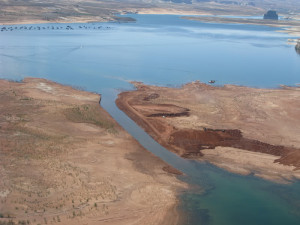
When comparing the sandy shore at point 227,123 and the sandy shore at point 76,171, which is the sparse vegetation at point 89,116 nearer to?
the sandy shore at point 76,171

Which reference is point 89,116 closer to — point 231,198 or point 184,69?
point 231,198

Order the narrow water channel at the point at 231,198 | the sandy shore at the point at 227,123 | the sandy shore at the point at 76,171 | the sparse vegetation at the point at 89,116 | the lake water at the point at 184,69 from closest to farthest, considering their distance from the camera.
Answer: the sandy shore at the point at 76,171
the narrow water channel at the point at 231,198
the lake water at the point at 184,69
the sandy shore at the point at 227,123
the sparse vegetation at the point at 89,116

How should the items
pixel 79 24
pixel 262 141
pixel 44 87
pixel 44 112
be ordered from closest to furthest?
pixel 262 141 → pixel 44 112 → pixel 44 87 → pixel 79 24

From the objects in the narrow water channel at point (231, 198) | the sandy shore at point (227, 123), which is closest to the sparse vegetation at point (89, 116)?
the sandy shore at point (227, 123)

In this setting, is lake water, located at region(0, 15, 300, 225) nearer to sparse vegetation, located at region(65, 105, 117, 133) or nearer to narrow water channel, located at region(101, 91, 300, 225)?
narrow water channel, located at region(101, 91, 300, 225)

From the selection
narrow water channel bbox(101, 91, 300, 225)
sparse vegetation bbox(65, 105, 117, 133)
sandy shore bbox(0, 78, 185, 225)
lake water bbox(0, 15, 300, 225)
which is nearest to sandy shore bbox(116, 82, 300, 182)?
narrow water channel bbox(101, 91, 300, 225)

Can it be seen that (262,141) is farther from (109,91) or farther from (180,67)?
(180,67)

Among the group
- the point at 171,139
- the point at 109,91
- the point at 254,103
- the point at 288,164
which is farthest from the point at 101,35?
the point at 288,164
